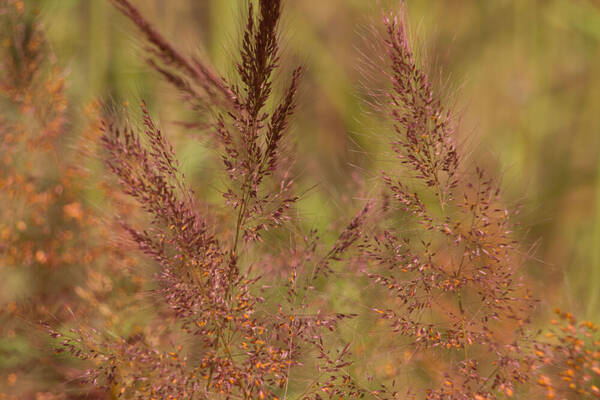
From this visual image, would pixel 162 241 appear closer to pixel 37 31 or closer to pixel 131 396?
pixel 131 396

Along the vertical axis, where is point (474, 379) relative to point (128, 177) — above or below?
below

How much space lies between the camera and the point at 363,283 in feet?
1.65

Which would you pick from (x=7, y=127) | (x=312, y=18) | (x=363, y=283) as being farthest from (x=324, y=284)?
(x=7, y=127)

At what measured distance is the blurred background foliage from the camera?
0.54m

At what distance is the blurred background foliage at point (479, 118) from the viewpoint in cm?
54

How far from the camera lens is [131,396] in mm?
488

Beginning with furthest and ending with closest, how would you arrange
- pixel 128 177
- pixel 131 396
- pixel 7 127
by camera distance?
pixel 7 127 → pixel 131 396 → pixel 128 177

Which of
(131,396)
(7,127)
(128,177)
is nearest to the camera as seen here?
(128,177)

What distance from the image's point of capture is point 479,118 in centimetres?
57

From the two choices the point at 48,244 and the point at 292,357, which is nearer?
the point at 292,357

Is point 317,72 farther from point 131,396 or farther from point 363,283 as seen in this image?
point 131,396

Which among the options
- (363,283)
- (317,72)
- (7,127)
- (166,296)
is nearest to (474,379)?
(363,283)

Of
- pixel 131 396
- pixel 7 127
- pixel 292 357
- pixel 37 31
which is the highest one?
pixel 37 31

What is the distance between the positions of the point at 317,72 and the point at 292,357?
353mm
